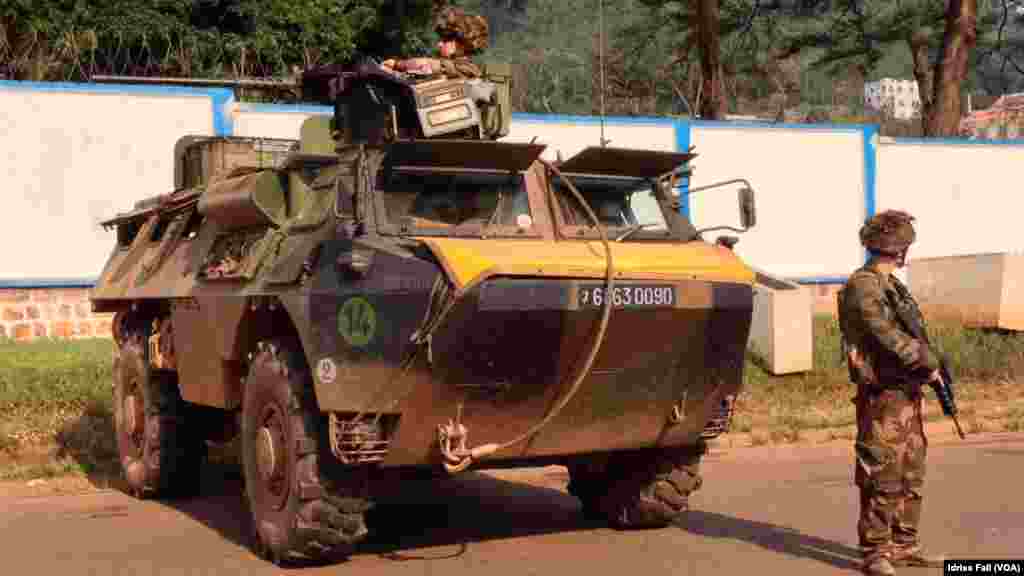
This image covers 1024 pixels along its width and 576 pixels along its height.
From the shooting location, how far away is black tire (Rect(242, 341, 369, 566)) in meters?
7.38

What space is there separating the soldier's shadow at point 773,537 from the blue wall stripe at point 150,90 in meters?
8.55

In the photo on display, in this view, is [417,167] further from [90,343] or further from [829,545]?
[90,343]

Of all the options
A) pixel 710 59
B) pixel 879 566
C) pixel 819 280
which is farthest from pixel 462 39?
pixel 710 59

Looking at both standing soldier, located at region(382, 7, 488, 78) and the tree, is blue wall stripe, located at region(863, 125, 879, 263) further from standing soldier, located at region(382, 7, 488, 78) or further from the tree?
standing soldier, located at region(382, 7, 488, 78)

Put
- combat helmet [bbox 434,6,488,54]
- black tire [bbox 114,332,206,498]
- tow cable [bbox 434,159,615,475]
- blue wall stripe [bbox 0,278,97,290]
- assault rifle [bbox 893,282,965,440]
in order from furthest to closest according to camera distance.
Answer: blue wall stripe [bbox 0,278,97,290]
black tire [bbox 114,332,206,498]
combat helmet [bbox 434,6,488,54]
tow cable [bbox 434,159,615,475]
assault rifle [bbox 893,282,965,440]

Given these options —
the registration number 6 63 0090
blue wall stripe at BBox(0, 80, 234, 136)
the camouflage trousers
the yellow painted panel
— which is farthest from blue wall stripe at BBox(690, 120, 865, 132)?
the camouflage trousers

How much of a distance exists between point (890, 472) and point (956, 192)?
14048 mm

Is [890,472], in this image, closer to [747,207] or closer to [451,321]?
[747,207]

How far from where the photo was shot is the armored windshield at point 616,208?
8.08m

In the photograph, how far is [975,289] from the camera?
52.9 feet

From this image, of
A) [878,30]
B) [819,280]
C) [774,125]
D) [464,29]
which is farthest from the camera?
[878,30]

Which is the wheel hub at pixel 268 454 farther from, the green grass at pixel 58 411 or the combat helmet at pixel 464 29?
the green grass at pixel 58 411

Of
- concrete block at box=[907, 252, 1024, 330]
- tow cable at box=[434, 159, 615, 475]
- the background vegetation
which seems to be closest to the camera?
tow cable at box=[434, 159, 615, 475]

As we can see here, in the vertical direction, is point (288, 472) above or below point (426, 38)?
below
